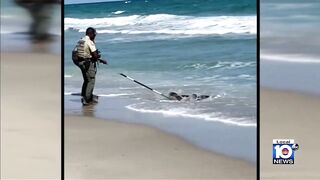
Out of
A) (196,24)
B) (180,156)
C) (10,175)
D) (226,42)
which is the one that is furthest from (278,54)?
(10,175)

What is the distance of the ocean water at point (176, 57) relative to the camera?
3.88 m

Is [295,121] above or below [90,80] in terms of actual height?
below

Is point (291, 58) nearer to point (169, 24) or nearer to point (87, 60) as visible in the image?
point (169, 24)

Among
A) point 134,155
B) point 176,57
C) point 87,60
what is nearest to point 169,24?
Answer: point 176,57

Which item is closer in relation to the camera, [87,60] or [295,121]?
[295,121]

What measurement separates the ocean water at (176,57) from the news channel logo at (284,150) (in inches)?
6.0

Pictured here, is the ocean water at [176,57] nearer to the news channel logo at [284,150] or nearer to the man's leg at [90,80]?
the man's leg at [90,80]

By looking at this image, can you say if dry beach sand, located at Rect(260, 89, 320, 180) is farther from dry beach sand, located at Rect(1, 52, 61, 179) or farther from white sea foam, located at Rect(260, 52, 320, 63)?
dry beach sand, located at Rect(1, 52, 61, 179)

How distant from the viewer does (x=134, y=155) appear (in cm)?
394

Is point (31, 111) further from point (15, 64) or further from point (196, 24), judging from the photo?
point (196, 24)

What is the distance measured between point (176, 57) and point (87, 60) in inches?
25.7

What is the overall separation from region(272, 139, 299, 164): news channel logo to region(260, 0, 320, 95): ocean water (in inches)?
14.7

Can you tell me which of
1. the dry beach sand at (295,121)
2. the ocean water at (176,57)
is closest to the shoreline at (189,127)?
the ocean water at (176,57)

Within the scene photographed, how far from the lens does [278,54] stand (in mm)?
3814
